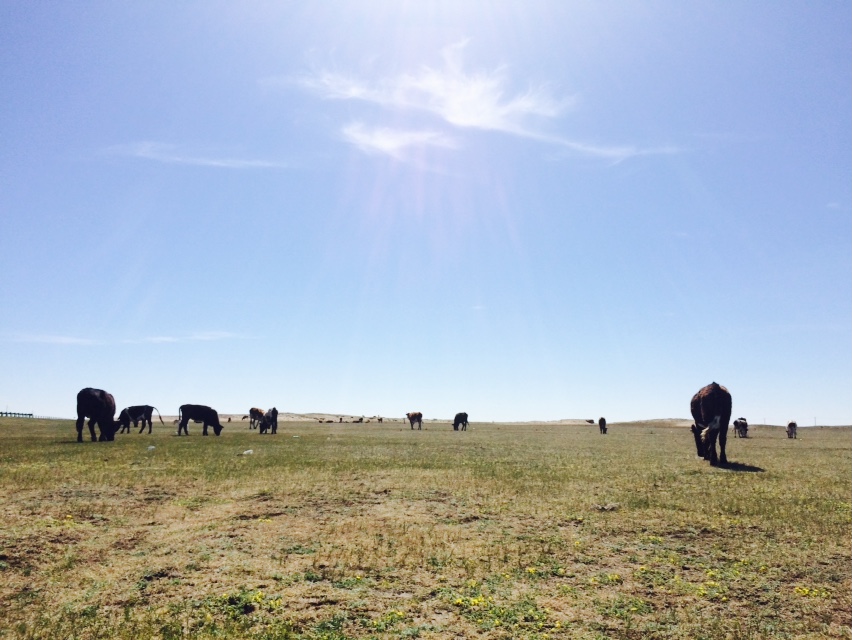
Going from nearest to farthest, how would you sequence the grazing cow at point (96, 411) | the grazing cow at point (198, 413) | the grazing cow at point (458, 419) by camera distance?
the grazing cow at point (96, 411)
the grazing cow at point (198, 413)
the grazing cow at point (458, 419)

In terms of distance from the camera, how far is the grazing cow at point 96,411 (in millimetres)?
32438

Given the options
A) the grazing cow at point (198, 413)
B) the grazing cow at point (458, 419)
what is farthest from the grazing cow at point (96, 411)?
the grazing cow at point (458, 419)

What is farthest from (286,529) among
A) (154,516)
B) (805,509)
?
(805,509)

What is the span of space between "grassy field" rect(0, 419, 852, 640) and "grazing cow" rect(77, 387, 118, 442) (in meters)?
15.9

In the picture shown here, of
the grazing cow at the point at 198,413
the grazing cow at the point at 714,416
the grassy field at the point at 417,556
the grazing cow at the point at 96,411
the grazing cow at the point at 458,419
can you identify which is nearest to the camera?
the grassy field at the point at 417,556

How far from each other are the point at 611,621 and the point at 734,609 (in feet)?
6.55

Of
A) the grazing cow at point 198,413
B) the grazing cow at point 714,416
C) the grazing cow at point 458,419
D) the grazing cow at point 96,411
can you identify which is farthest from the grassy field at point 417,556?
the grazing cow at point 458,419

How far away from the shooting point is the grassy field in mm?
7109

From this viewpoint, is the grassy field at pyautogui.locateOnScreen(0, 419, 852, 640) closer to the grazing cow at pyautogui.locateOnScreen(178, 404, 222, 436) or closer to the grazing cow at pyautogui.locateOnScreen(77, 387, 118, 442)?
the grazing cow at pyautogui.locateOnScreen(77, 387, 118, 442)

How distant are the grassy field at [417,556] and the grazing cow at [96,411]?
15924 millimetres

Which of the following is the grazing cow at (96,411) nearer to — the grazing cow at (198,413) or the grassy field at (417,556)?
the grazing cow at (198,413)

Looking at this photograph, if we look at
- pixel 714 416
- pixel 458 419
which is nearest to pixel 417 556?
pixel 714 416

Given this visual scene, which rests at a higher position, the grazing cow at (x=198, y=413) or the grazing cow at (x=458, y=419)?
the grazing cow at (x=198, y=413)

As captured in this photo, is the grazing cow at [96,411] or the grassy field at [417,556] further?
the grazing cow at [96,411]
